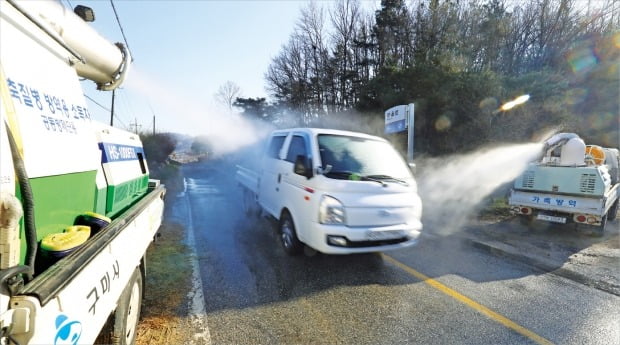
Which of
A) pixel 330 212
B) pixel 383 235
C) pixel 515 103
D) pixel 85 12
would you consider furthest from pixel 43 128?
pixel 515 103

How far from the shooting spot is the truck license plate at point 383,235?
4340 mm

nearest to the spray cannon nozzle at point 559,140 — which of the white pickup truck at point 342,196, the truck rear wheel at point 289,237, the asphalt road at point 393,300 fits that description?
the asphalt road at point 393,300

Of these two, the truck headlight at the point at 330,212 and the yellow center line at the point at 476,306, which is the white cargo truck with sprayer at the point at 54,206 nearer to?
the truck headlight at the point at 330,212

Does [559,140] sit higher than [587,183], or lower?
higher

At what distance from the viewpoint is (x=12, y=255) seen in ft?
4.29

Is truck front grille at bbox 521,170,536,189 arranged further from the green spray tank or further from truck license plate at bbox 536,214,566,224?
the green spray tank

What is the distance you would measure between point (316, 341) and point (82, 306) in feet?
6.87

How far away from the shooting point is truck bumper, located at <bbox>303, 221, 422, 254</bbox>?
424cm

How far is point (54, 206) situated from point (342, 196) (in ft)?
10.5

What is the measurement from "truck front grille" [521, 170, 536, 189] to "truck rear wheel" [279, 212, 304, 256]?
6105mm

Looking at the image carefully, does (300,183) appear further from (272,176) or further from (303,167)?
(272,176)

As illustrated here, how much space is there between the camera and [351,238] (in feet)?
14.0

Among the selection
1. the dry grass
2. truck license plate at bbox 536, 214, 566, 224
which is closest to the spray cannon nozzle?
truck license plate at bbox 536, 214, 566, 224

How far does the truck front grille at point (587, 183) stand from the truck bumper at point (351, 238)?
5084 mm
